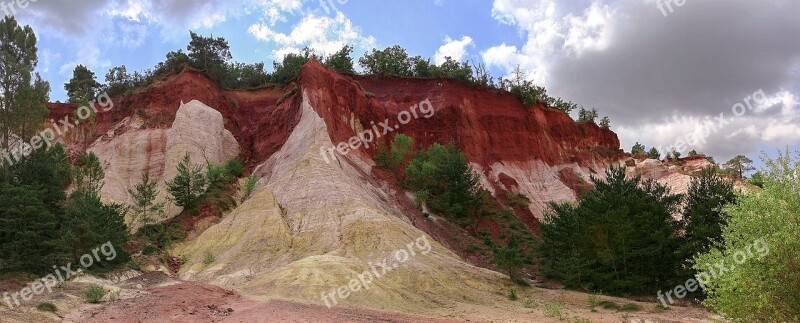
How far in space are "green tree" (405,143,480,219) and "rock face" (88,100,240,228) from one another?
1926 centimetres

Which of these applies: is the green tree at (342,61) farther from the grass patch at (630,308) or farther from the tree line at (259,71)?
the grass patch at (630,308)

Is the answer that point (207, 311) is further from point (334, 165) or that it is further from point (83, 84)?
point (83, 84)

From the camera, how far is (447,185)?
162 ft

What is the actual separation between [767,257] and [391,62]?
62.8m

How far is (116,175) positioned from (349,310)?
35.1 meters

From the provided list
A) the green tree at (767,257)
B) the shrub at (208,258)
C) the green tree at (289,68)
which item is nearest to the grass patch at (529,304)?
the green tree at (767,257)

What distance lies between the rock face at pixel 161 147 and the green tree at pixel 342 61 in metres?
20.1

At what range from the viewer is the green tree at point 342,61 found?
7306 centimetres

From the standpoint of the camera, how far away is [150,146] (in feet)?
173

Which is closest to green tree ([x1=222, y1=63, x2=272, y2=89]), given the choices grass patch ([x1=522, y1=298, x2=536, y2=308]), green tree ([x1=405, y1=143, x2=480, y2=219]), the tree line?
the tree line

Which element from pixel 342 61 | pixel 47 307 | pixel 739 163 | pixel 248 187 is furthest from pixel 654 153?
pixel 47 307

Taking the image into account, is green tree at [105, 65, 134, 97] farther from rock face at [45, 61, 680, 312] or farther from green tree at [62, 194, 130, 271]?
green tree at [62, 194, 130, 271]

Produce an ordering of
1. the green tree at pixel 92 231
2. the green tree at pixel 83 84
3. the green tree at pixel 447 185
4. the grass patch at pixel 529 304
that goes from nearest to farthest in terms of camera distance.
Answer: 1. the grass patch at pixel 529 304
2. the green tree at pixel 92 231
3. the green tree at pixel 447 185
4. the green tree at pixel 83 84

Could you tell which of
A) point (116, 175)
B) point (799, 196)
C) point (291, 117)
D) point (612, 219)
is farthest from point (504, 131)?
point (799, 196)
